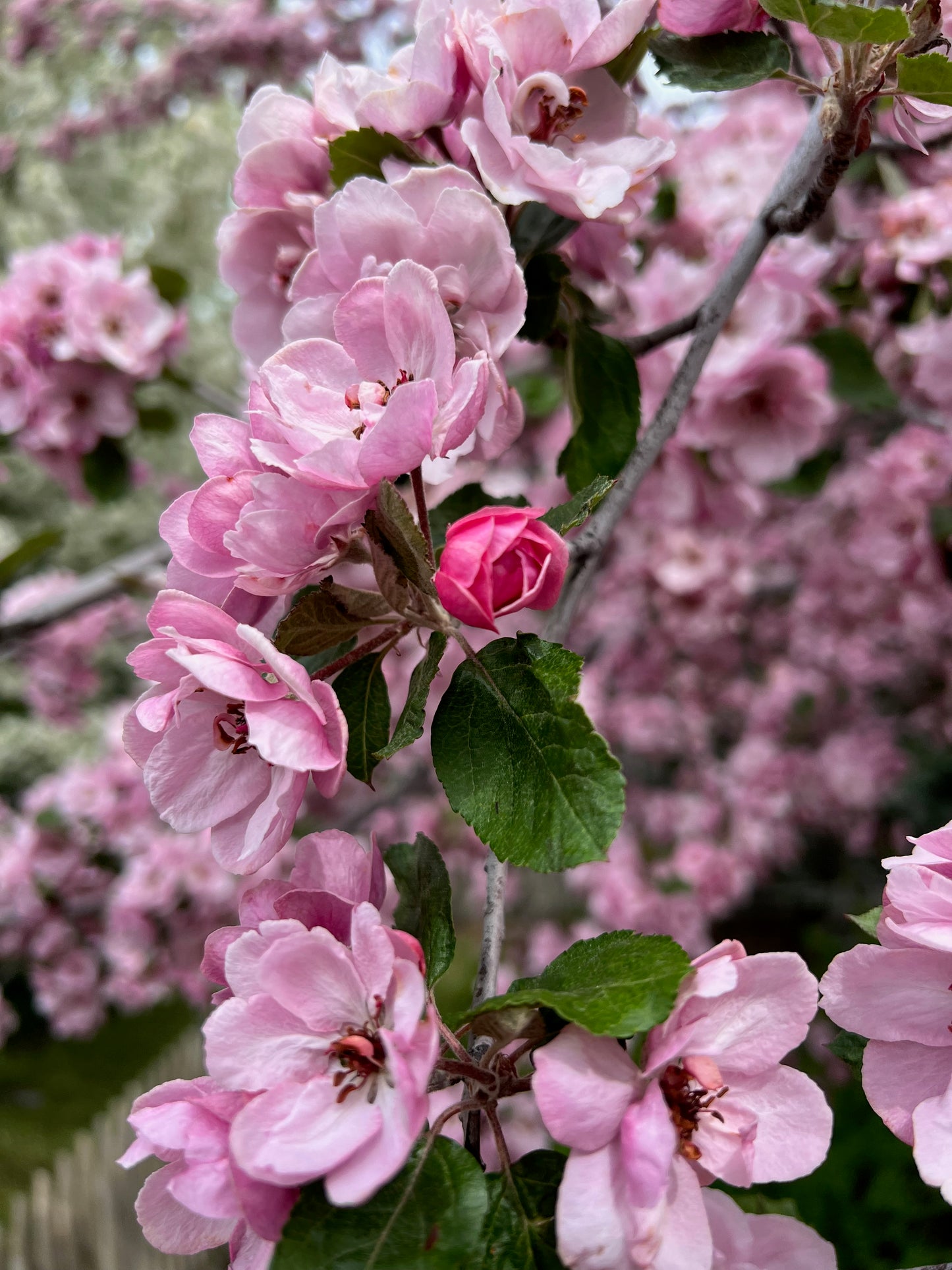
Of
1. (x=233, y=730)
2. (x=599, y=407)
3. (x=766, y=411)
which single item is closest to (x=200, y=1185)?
(x=233, y=730)

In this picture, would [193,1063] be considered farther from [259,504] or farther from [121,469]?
[259,504]

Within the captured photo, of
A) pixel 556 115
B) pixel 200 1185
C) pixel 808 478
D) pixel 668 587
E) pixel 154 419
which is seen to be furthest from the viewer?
pixel 668 587

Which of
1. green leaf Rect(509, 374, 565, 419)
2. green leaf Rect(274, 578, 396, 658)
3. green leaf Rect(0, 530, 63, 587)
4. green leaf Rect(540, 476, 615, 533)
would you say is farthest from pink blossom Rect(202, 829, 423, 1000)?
green leaf Rect(509, 374, 565, 419)

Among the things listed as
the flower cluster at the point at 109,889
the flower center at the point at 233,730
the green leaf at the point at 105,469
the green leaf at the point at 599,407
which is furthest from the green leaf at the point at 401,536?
the flower cluster at the point at 109,889

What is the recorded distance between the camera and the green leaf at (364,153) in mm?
740

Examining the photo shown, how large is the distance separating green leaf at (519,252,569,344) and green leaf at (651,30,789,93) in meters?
0.18

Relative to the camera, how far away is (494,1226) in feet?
1.71

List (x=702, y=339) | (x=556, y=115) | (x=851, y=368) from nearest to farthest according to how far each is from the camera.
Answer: (x=556, y=115), (x=702, y=339), (x=851, y=368)

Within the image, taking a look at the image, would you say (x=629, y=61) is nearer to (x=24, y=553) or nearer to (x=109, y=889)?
(x=24, y=553)

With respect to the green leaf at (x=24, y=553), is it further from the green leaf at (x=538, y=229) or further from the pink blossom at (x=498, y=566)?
the pink blossom at (x=498, y=566)

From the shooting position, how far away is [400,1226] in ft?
1.57

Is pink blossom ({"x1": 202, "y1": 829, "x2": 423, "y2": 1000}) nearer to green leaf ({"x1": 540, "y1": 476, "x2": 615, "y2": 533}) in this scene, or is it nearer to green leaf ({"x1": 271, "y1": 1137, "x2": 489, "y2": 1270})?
green leaf ({"x1": 271, "y1": 1137, "x2": 489, "y2": 1270})

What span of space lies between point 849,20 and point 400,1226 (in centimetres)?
80

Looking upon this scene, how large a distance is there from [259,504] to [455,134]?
46cm
